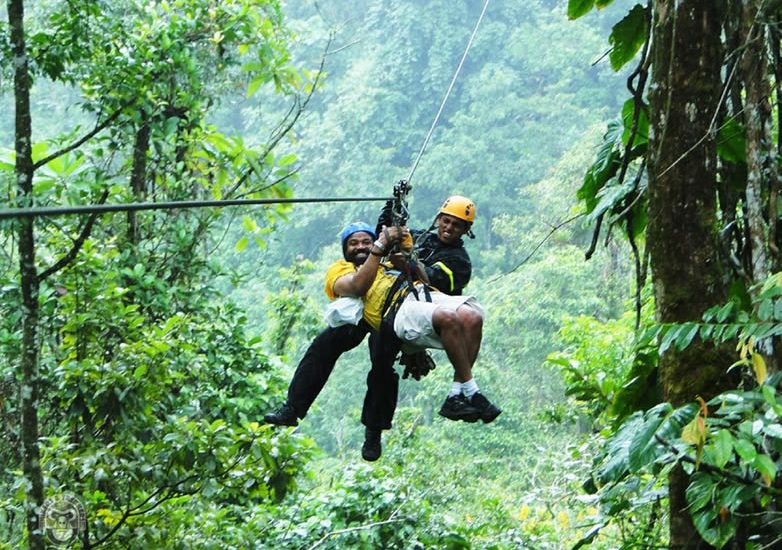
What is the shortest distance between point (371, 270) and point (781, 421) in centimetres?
152

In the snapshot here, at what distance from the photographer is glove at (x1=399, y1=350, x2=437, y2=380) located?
3428 mm

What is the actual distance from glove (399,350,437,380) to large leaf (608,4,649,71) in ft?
3.57

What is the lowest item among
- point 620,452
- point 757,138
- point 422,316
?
point 620,452

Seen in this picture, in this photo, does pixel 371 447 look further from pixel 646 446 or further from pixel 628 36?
pixel 646 446

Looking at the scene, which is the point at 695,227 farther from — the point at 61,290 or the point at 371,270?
the point at 61,290

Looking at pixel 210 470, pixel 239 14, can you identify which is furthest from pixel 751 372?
pixel 239 14

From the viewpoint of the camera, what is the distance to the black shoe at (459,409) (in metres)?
3.05

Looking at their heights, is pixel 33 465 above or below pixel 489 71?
below

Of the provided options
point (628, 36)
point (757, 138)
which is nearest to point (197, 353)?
point (628, 36)

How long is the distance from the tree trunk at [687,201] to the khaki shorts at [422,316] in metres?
0.83

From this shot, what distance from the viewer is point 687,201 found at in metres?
2.35

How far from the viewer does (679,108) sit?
237 cm

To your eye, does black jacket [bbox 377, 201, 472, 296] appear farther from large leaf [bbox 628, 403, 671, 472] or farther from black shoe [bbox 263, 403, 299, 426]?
large leaf [bbox 628, 403, 671, 472]

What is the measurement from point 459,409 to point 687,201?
3.29 ft
